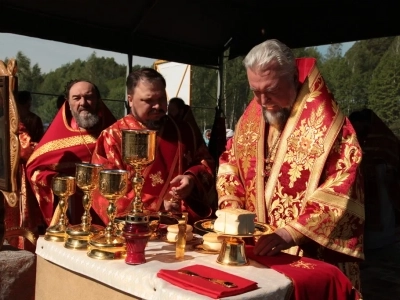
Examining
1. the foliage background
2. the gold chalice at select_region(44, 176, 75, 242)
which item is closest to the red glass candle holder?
the gold chalice at select_region(44, 176, 75, 242)

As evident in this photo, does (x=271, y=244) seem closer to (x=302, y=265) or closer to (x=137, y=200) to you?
(x=302, y=265)

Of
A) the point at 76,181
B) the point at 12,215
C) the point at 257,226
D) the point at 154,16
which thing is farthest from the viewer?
the point at 154,16

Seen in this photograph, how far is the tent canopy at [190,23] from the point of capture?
6.67 meters

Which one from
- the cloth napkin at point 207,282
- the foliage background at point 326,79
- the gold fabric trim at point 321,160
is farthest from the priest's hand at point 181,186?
the foliage background at point 326,79

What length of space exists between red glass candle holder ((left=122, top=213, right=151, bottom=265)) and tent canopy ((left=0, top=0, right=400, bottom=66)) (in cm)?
506

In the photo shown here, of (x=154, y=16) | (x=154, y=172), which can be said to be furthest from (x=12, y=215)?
(x=154, y=16)

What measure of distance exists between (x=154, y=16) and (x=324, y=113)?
569 centimetres

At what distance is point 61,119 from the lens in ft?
14.1

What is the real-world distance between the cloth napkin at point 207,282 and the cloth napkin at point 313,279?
0.23 metres

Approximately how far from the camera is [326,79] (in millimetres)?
27875

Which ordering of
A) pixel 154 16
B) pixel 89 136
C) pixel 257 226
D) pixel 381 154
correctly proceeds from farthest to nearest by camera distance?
pixel 154 16 < pixel 381 154 < pixel 89 136 < pixel 257 226

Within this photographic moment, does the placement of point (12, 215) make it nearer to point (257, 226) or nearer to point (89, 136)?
point (89, 136)

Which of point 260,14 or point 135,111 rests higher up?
point 260,14

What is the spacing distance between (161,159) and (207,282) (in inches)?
58.8
